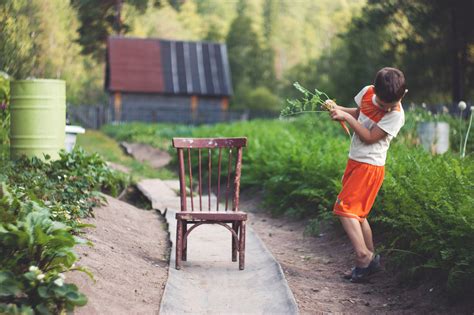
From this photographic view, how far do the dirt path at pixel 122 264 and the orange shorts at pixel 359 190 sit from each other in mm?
1690

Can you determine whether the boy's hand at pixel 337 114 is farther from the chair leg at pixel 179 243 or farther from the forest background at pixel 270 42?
the forest background at pixel 270 42

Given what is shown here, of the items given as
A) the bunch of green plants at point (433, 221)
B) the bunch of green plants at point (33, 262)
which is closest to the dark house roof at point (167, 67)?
the bunch of green plants at point (433, 221)

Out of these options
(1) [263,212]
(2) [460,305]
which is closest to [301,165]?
(1) [263,212]

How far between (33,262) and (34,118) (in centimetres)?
549

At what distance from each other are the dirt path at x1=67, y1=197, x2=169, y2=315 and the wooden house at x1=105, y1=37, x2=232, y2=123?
30.8m

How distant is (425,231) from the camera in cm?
668

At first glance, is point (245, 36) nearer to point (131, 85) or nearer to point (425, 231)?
point (131, 85)

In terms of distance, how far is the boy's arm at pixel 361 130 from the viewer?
6707mm

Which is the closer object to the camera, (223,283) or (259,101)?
(223,283)

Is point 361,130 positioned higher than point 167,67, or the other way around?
point 167,67

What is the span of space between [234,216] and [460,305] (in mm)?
2121

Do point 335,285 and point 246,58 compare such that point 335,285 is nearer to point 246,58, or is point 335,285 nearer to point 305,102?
point 305,102

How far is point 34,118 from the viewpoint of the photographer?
10.4 m

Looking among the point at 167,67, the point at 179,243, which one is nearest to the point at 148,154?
the point at 179,243
